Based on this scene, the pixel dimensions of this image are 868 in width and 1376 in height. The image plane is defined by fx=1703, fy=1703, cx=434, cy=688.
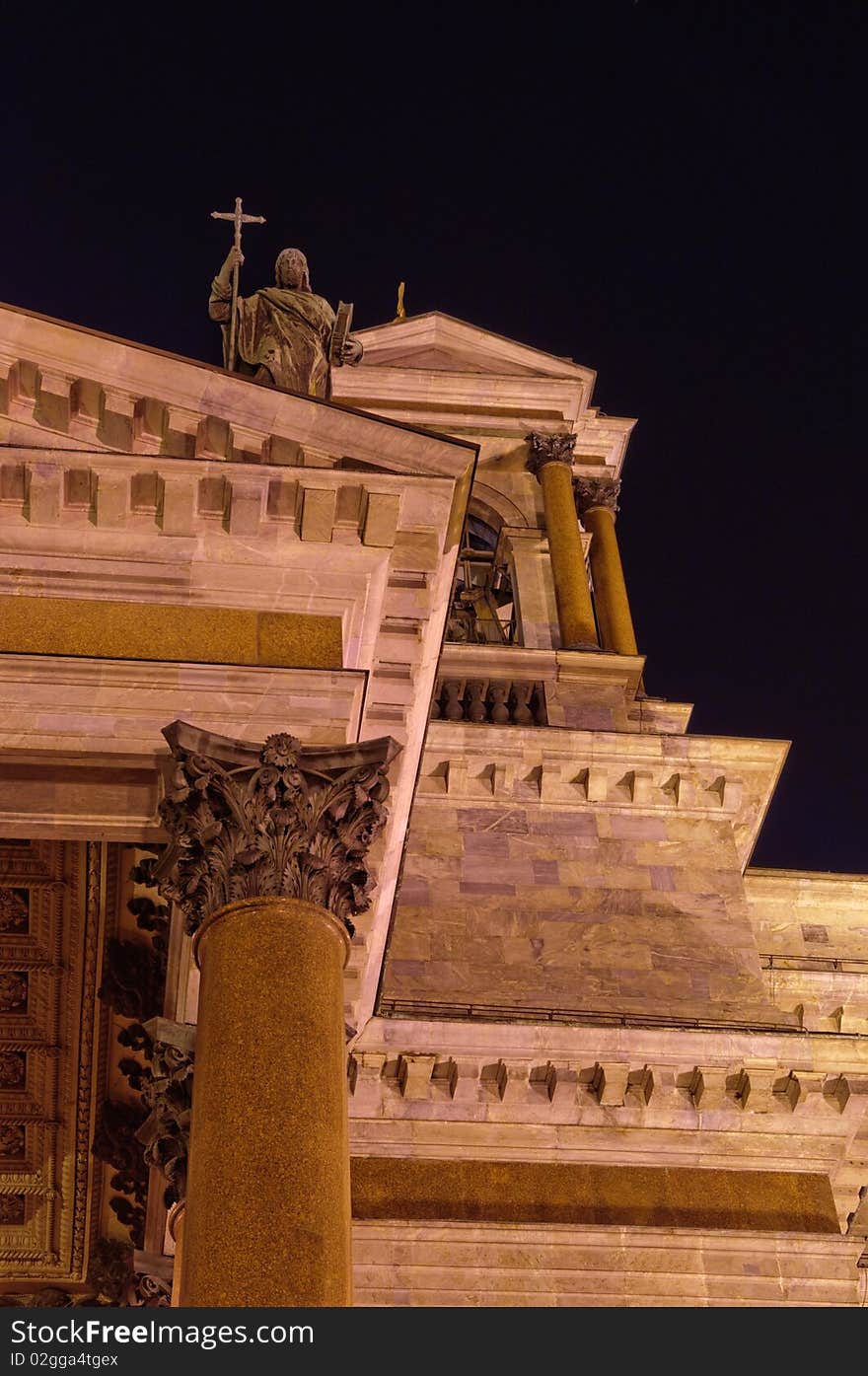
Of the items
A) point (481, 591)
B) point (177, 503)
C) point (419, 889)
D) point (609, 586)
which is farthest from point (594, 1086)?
point (481, 591)

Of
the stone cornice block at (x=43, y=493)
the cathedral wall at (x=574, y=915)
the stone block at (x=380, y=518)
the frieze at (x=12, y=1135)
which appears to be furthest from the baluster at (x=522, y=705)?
the stone cornice block at (x=43, y=493)

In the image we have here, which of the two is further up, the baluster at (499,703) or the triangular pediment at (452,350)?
the triangular pediment at (452,350)

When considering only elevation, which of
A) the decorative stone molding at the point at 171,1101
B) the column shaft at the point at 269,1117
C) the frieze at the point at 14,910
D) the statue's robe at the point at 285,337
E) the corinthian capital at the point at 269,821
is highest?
the statue's robe at the point at 285,337

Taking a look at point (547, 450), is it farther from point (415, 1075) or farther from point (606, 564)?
point (415, 1075)

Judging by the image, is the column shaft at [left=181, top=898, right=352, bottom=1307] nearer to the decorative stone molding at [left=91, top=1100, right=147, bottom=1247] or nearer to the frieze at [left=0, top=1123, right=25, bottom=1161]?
the decorative stone molding at [left=91, top=1100, right=147, bottom=1247]

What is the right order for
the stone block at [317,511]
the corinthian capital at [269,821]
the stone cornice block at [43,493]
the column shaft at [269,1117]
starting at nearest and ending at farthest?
the column shaft at [269,1117], the corinthian capital at [269,821], the stone cornice block at [43,493], the stone block at [317,511]

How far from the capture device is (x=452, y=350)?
27.4 meters

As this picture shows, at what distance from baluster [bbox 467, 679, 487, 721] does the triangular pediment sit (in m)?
7.89

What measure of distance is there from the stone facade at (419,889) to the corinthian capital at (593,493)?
1.69 metres

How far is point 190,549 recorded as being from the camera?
12.2 metres

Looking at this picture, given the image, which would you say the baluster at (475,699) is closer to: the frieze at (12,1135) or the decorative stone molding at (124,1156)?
the decorative stone molding at (124,1156)

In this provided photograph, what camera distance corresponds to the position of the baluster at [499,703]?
19.9 m

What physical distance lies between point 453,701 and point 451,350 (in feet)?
30.7

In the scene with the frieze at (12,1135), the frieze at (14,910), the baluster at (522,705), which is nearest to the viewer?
the frieze at (14,910)
